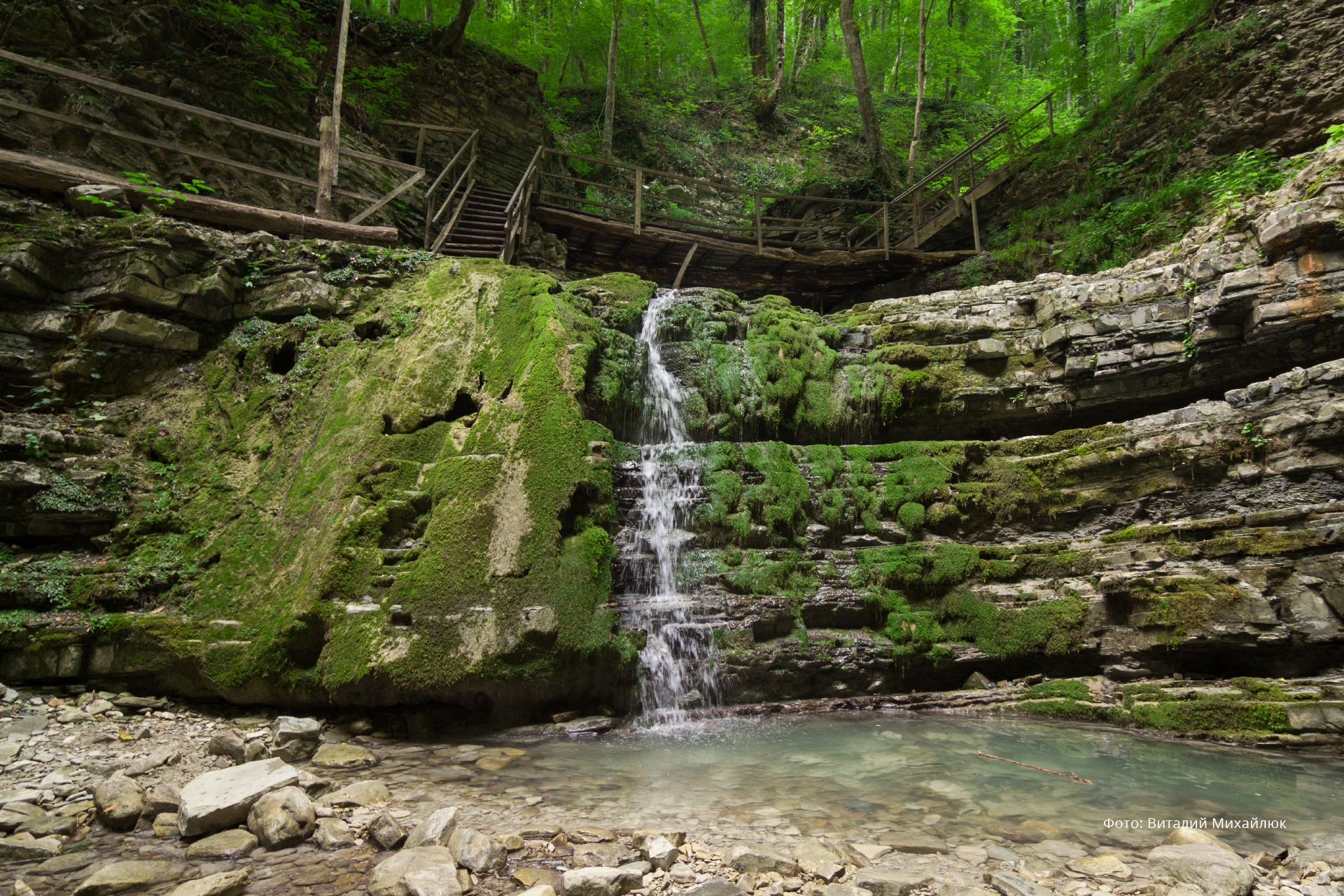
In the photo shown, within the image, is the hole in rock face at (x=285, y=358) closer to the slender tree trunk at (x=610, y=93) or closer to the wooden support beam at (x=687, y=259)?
the wooden support beam at (x=687, y=259)

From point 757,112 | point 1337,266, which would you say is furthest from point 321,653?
point 757,112

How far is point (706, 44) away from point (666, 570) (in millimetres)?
25131

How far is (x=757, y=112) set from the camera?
23297 millimetres

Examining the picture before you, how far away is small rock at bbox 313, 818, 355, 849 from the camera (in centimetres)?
278

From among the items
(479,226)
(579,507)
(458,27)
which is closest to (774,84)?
(458,27)

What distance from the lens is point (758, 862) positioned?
266cm

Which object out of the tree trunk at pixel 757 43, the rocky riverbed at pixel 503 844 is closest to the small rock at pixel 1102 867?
the rocky riverbed at pixel 503 844

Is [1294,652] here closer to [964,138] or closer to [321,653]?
[321,653]

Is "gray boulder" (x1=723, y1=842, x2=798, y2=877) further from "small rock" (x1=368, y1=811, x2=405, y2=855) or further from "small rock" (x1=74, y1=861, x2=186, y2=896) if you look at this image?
"small rock" (x1=74, y1=861, x2=186, y2=896)

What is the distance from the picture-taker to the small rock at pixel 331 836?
2777mm

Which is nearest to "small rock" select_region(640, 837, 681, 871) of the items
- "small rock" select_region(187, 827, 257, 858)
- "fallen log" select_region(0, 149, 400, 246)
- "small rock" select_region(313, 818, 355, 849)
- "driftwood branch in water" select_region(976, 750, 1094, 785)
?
"small rock" select_region(313, 818, 355, 849)

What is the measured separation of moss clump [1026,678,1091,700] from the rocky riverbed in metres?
2.61

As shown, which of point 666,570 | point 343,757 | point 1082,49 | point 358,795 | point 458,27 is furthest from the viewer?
point 1082,49

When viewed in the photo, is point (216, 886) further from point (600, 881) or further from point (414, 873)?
point (600, 881)
